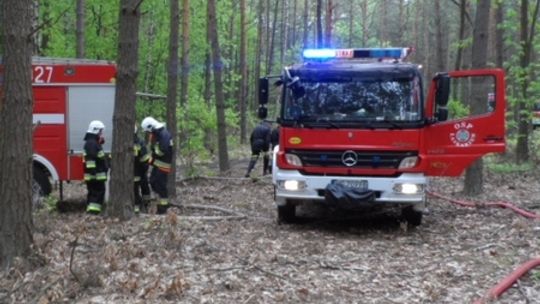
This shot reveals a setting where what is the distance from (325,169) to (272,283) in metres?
3.20

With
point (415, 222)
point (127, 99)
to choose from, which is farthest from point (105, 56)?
point (415, 222)

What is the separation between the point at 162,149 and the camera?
37.7 feet

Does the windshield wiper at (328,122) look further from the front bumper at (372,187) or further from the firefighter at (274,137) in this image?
the firefighter at (274,137)

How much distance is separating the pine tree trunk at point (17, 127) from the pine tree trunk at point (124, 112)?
97.8 inches

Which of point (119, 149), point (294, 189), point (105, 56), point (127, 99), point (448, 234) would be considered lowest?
point (448, 234)

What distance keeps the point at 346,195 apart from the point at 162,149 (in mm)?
4093

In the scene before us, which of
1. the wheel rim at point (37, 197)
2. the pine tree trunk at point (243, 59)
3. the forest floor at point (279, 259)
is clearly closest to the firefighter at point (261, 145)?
the forest floor at point (279, 259)

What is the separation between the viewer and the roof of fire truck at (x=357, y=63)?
9.28 m

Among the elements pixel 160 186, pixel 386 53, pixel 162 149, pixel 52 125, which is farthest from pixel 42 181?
pixel 386 53

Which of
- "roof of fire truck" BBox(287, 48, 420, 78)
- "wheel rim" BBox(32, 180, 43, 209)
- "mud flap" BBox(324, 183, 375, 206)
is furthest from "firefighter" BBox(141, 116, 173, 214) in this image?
"mud flap" BBox(324, 183, 375, 206)

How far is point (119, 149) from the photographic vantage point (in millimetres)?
9016

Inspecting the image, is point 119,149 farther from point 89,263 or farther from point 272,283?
point 272,283

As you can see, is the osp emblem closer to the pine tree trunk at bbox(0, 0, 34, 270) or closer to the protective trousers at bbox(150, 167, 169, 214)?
the protective trousers at bbox(150, 167, 169, 214)

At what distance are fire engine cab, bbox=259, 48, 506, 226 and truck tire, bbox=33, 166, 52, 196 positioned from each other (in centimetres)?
500
